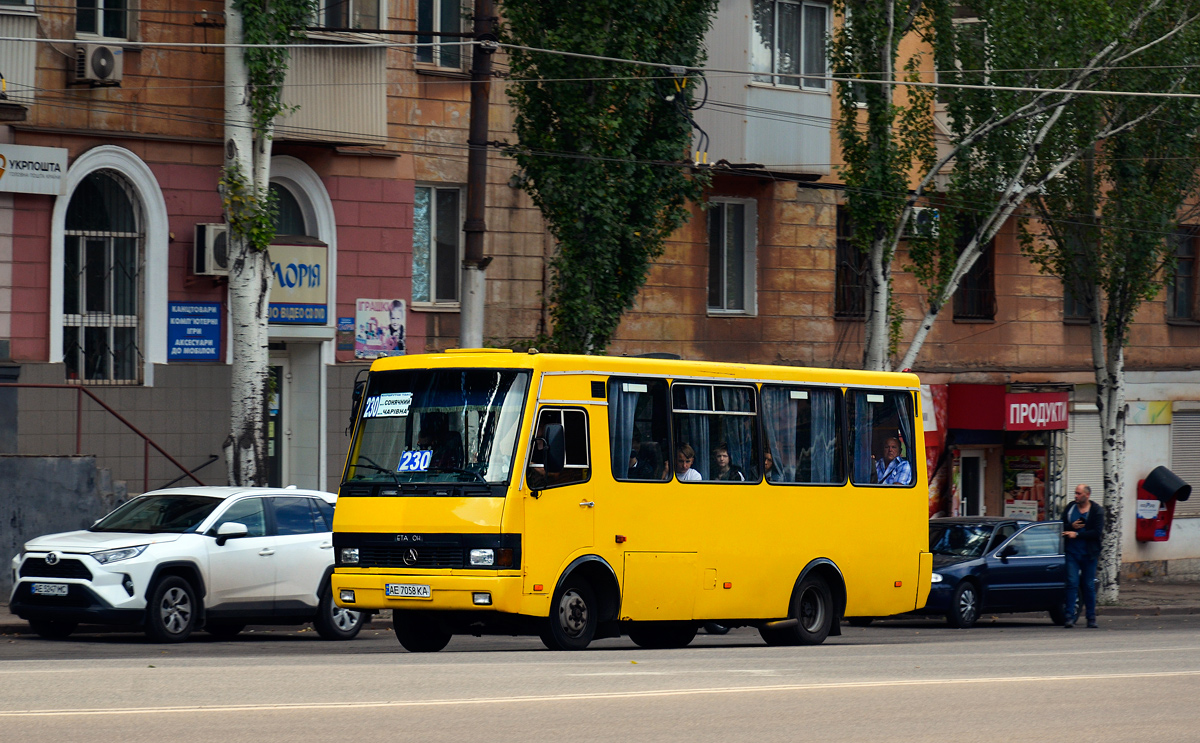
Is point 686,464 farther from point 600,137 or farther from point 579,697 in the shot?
point 600,137

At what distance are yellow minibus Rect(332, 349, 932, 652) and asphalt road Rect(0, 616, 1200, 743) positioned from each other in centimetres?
63

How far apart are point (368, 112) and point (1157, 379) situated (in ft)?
64.4

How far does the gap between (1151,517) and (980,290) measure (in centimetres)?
649

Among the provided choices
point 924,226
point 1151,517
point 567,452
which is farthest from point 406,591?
point 1151,517

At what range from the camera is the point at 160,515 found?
17.6 meters

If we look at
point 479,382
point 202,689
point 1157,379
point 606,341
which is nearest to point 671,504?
point 479,382

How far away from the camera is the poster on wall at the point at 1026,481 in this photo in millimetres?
33594

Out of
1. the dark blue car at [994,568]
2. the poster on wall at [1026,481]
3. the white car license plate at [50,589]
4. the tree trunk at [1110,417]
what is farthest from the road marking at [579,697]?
the poster on wall at [1026,481]

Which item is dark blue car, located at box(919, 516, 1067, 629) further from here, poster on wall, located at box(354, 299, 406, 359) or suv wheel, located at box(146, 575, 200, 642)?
suv wheel, located at box(146, 575, 200, 642)

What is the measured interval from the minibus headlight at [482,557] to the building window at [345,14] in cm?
1222

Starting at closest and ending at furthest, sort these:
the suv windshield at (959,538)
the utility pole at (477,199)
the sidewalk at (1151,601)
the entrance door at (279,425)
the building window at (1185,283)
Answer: the utility pole at (477,199), the suv windshield at (959,538), the entrance door at (279,425), the sidewalk at (1151,601), the building window at (1185,283)

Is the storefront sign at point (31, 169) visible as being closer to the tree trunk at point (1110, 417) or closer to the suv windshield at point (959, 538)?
the suv windshield at point (959, 538)

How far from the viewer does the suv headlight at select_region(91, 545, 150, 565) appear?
1656 cm

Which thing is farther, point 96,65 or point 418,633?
point 96,65
